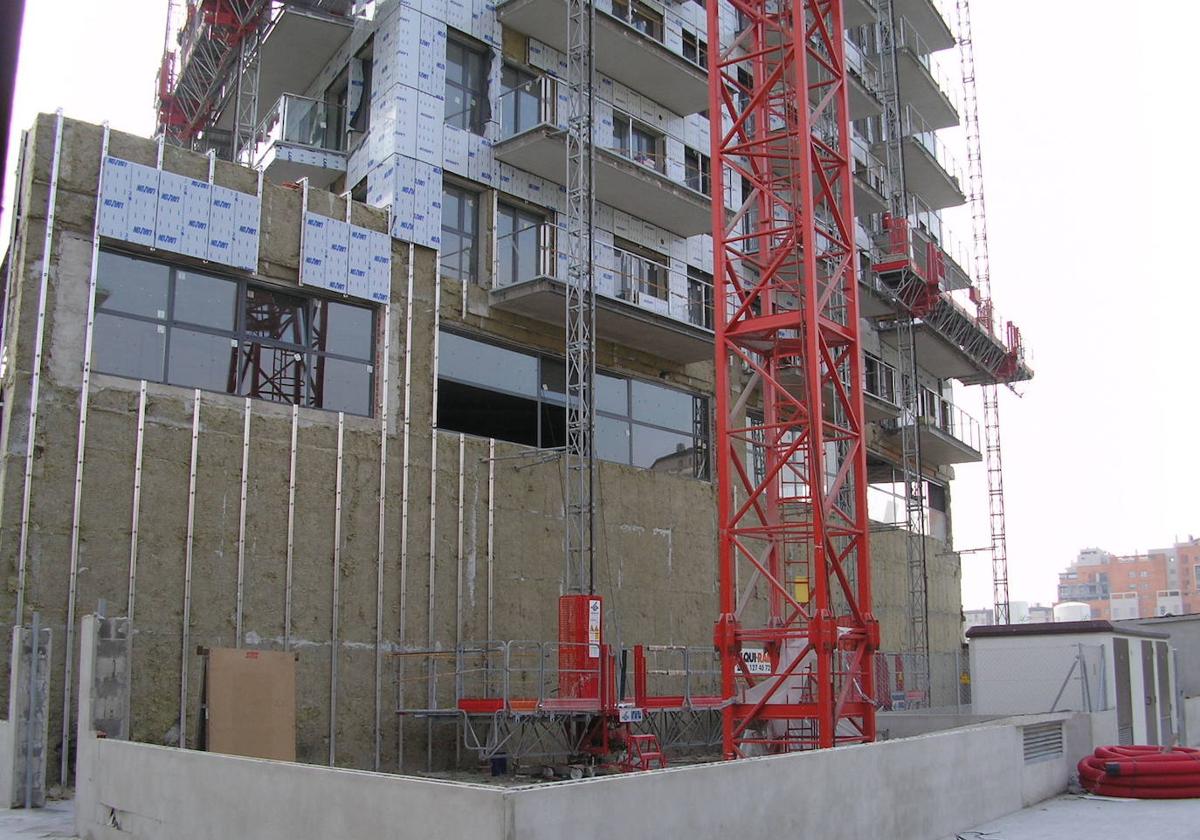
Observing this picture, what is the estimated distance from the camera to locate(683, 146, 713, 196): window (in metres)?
29.4

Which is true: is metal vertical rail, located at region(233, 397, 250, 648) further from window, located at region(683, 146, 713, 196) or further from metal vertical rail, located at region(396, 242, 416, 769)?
window, located at region(683, 146, 713, 196)

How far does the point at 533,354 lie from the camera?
23.8m

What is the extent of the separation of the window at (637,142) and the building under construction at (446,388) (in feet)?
0.49

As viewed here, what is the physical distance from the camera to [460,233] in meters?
23.3

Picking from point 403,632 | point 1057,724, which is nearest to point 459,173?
point 403,632

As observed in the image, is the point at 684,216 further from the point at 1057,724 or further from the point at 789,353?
the point at 1057,724

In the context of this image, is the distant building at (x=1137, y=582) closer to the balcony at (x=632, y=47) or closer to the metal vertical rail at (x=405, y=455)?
the balcony at (x=632, y=47)

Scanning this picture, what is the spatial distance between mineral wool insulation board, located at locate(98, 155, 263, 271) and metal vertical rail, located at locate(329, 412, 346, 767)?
10.7ft

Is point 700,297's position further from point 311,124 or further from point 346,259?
point 346,259

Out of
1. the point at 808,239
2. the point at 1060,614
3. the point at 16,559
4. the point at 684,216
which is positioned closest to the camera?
the point at 16,559

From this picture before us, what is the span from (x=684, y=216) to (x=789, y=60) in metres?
4.86

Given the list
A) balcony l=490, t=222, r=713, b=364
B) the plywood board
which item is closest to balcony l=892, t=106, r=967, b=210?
balcony l=490, t=222, r=713, b=364

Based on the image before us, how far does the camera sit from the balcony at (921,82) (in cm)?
3866

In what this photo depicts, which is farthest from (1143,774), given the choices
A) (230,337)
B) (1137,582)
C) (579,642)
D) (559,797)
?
(1137,582)
